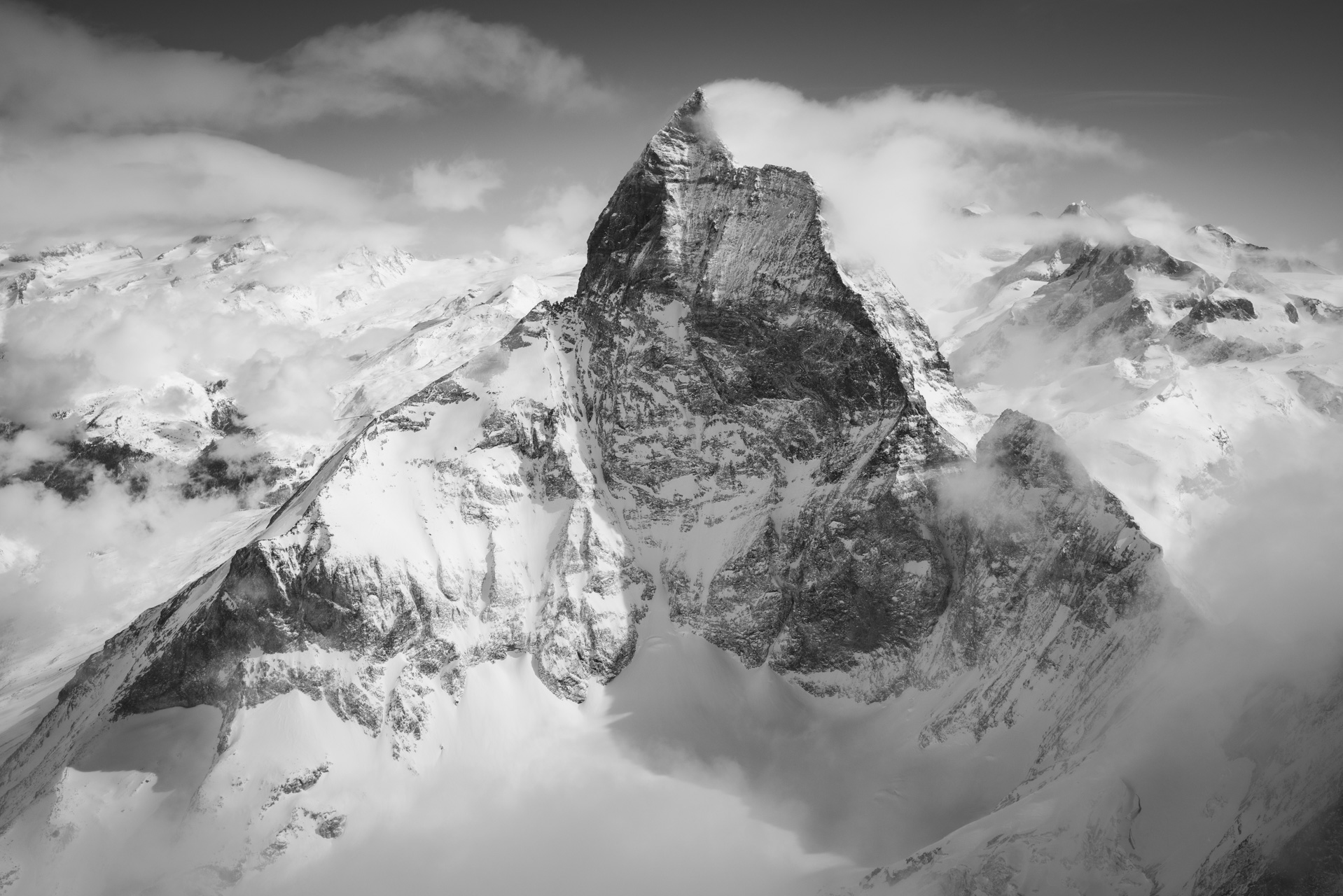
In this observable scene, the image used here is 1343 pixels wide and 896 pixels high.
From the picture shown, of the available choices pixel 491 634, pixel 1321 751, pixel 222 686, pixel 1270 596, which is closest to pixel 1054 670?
pixel 1270 596

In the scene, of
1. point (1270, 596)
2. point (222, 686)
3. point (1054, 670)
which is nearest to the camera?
point (1270, 596)

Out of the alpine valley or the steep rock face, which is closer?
the alpine valley

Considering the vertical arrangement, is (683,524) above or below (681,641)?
above

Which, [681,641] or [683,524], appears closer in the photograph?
[681,641]

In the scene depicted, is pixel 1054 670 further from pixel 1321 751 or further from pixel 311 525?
pixel 311 525

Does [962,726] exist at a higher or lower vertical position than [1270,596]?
lower
